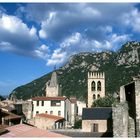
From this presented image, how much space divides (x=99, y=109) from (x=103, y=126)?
4.15 m

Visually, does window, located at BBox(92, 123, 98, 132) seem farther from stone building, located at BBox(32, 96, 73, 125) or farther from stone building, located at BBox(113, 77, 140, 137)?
stone building, located at BBox(113, 77, 140, 137)

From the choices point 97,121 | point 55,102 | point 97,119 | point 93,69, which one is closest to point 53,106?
point 55,102

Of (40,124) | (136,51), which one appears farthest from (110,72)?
(40,124)

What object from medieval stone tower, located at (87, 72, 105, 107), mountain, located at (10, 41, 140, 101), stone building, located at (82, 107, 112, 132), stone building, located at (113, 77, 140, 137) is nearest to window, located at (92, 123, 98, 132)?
stone building, located at (82, 107, 112, 132)

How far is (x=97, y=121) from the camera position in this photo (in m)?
56.4

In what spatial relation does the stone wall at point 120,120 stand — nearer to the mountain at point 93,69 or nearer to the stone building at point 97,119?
the stone building at point 97,119

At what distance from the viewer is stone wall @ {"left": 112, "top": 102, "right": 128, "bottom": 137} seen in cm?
2194

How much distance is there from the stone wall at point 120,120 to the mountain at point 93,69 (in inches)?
4075

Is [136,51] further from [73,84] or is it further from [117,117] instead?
[117,117]

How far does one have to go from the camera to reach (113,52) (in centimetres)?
17988

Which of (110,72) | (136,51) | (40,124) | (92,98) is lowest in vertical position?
(40,124)

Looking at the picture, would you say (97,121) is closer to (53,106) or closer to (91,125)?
(91,125)

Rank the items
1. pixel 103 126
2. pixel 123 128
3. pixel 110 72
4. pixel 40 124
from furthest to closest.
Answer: pixel 110 72 < pixel 40 124 < pixel 103 126 < pixel 123 128

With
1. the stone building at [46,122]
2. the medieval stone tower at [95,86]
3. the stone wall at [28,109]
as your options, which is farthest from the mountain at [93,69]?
the stone building at [46,122]
